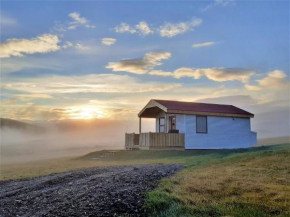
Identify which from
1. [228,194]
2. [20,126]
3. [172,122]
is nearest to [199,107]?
[172,122]

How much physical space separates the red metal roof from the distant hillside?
115 meters

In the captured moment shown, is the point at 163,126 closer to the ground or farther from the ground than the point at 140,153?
farther from the ground

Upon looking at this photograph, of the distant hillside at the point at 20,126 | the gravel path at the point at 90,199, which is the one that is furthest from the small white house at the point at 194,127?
the distant hillside at the point at 20,126

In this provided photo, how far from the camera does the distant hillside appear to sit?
130 meters

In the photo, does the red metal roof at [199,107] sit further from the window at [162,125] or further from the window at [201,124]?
the window at [162,125]

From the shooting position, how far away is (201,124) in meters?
27.6

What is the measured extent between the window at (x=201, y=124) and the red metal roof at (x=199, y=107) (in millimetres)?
734

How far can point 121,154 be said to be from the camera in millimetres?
27797

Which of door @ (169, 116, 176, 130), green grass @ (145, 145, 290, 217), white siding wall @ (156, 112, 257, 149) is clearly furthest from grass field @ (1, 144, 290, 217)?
door @ (169, 116, 176, 130)

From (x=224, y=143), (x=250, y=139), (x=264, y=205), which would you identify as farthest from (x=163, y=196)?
(x=250, y=139)

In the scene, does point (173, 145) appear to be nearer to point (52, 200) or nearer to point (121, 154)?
point (121, 154)

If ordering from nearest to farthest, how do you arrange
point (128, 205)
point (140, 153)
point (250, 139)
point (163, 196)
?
point (128, 205) < point (163, 196) < point (140, 153) < point (250, 139)

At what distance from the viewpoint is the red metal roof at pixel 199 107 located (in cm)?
2688

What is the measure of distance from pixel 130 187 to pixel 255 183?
13.0ft
